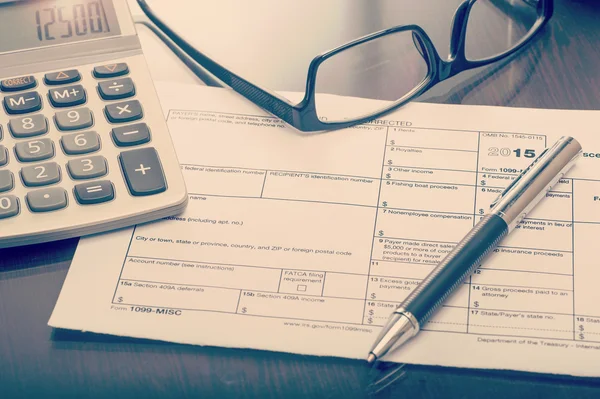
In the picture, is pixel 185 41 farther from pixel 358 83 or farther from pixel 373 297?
pixel 373 297

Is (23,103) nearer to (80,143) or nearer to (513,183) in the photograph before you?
(80,143)

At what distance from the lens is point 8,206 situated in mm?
405

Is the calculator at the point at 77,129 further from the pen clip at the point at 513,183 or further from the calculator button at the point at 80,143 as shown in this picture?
the pen clip at the point at 513,183

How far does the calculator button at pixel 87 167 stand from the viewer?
16.6 inches

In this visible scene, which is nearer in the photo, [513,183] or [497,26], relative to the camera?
[513,183]

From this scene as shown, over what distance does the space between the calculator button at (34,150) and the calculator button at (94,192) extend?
0.11 ft

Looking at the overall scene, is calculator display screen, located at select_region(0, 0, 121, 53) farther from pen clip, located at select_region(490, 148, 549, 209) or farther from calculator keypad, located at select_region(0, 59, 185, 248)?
pen clip, located at select_region(490, 148, 549, 209)

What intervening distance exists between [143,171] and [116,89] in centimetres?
7

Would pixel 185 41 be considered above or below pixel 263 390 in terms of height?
above

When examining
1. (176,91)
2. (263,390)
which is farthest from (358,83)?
(263,390)

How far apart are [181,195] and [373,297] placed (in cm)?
13

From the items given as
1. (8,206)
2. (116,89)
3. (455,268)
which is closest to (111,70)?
(116,89)

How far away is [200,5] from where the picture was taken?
593 millimetres

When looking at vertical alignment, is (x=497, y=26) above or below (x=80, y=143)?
above
